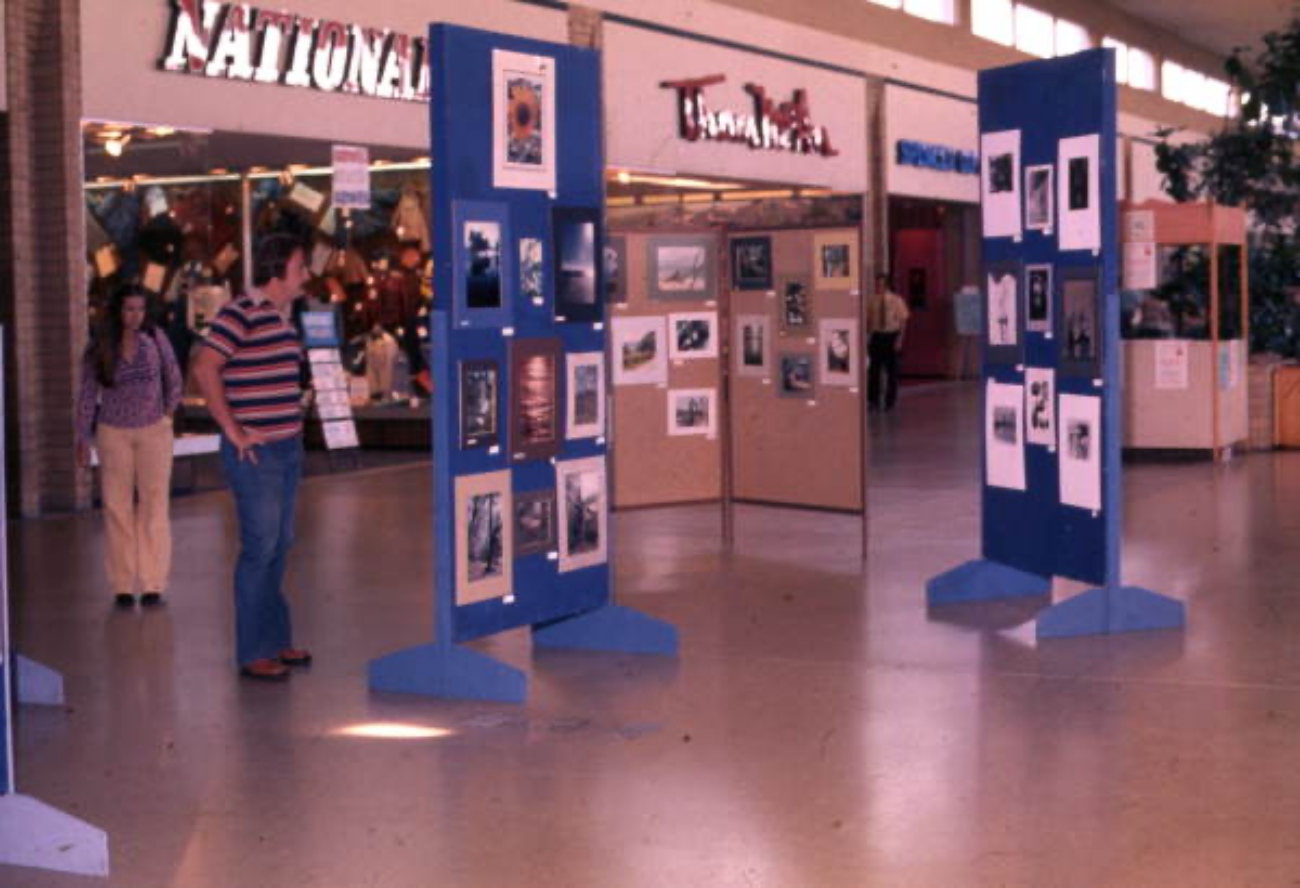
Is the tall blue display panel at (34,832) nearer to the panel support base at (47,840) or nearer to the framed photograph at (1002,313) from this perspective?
the panel support base at (47,840)

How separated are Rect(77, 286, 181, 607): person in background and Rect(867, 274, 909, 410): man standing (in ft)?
56.1

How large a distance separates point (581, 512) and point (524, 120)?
164cm

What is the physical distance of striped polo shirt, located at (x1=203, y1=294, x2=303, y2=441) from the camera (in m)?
8.04

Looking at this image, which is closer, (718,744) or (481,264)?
(718,744)

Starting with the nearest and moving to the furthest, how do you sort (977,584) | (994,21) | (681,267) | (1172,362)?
(977,584)
(681,267)
(1172,362)
(994,21)

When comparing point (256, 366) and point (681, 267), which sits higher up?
point (681, 267)

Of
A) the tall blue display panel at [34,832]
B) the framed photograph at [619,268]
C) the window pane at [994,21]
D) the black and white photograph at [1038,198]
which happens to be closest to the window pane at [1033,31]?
the window pane at [994,21]

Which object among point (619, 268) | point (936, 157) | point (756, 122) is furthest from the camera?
point (936, 157)

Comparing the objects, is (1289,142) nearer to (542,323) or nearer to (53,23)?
(53,23)

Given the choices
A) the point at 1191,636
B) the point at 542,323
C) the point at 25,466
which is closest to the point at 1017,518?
the point at 1191,636

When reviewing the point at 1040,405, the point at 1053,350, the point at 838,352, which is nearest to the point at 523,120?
the point at 1053,350

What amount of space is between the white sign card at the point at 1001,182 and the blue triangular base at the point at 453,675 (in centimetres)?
341

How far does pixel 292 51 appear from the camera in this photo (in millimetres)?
16344

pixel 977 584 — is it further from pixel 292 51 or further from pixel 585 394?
pixel 292 51
